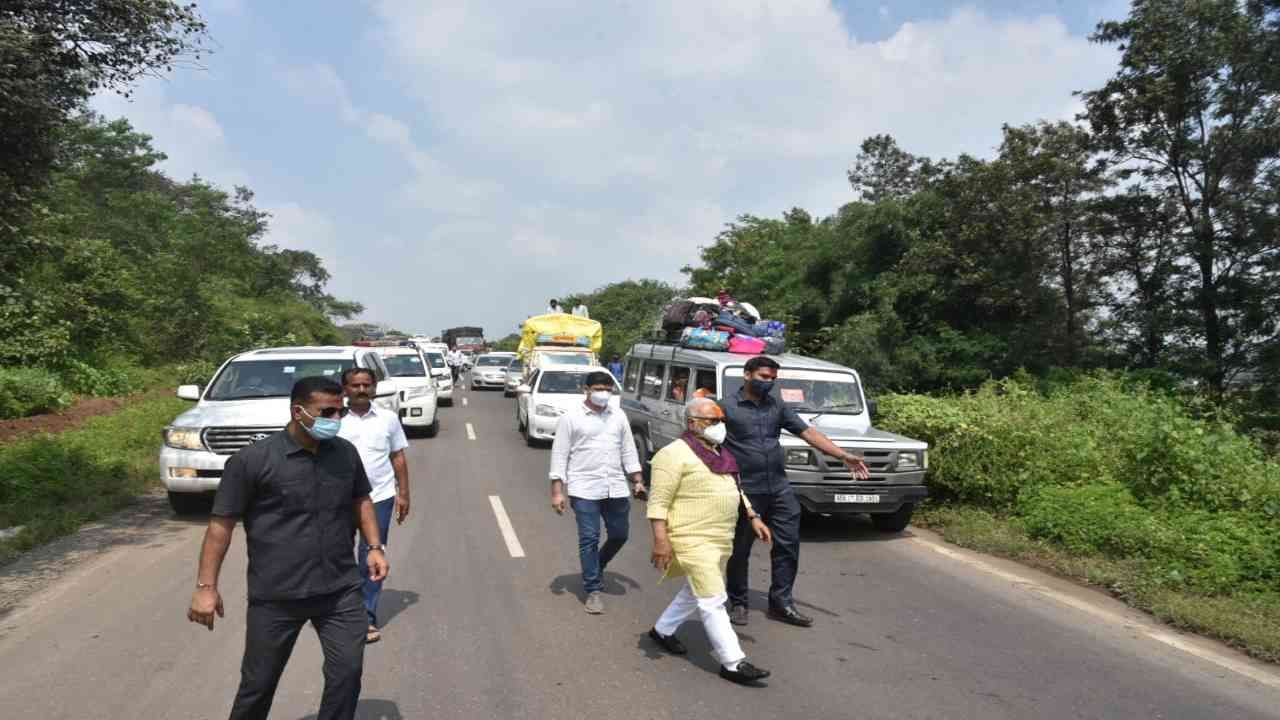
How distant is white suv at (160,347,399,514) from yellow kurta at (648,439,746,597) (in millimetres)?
4173

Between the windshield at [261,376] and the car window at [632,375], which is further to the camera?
the car window at [632,375]

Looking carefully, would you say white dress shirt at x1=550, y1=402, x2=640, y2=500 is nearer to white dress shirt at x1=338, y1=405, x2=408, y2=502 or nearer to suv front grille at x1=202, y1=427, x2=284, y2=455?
white dress shirt at x1=338, y1=405, x2=408, y2=502

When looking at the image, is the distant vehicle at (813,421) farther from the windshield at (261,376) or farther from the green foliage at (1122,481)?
the windshield at (261,376)

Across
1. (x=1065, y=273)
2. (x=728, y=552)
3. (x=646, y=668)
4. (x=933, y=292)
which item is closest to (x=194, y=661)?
(x=646, y=668)

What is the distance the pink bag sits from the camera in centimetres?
1070

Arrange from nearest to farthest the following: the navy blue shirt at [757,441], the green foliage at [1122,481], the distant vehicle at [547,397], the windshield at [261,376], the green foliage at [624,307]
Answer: the navy blue shirt at [757,441], the green foliage at [1122,481], the windshield at [261,376], the distant vehicle at [547,397], the green foliage at [624,307]

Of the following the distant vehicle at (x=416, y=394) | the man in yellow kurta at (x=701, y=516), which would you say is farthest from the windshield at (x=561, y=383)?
the man in yellow kurta at (x=701, y=516)

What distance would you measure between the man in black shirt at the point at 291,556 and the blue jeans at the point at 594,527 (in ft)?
9.13

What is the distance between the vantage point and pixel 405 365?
1984cm

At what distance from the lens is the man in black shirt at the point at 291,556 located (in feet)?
11.1

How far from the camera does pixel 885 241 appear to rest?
2322 centimetres

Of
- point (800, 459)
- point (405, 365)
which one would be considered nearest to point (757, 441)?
point (800, 459)

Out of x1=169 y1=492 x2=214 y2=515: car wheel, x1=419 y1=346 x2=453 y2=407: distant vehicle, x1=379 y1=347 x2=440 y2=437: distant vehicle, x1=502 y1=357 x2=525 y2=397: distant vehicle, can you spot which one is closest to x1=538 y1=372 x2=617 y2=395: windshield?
x1=379 y1=347 x2=440 y2=437: distant vehicle

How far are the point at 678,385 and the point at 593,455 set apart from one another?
185 inches
